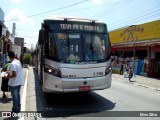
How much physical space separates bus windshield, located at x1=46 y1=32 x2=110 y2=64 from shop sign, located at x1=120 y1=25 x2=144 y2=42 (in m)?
21.0

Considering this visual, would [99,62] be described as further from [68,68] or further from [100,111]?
[100,111]

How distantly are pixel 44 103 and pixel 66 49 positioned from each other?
7.63ft

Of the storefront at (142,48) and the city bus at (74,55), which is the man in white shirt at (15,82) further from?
the storefront at (142,48)

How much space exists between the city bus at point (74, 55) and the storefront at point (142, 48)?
15.9m

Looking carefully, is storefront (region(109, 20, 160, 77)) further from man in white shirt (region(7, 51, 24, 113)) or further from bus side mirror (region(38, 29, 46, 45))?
man in white shirt (region(7, 51, 24, 113))

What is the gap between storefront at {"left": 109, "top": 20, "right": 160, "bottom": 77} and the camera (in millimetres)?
26766

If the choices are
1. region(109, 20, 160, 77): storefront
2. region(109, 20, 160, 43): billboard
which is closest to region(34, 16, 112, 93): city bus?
region(109, 20, 160, 77): storefront

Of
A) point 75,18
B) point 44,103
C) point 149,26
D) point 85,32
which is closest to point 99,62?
point 85,32

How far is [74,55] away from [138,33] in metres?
22.6

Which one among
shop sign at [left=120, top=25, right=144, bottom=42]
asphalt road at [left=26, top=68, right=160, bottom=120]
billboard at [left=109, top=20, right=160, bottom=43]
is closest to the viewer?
asphalt road at [left=26, top=68, right=160, bottom=120]

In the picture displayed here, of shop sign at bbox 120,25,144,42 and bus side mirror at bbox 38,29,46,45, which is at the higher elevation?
shop sign at bbox 120,25,144,42

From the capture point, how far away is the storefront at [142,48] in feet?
87.8

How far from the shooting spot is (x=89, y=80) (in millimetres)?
9516

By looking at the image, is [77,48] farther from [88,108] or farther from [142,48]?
[142,48]
